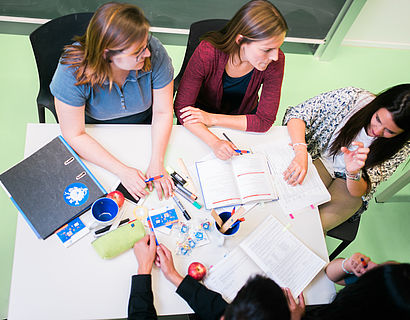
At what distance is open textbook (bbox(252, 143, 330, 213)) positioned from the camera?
1319 millimetres

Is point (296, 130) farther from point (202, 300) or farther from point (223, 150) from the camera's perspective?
point (202, 300)

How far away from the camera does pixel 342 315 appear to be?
0.88 m

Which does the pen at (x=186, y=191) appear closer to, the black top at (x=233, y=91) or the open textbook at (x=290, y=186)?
the open textbook at (x=290, y=186)

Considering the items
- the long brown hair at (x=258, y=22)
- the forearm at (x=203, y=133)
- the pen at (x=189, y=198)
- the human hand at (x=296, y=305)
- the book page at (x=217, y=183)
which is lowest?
the human hand at (x=296, y=305)

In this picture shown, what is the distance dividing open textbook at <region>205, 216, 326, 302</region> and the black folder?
0.53 meters

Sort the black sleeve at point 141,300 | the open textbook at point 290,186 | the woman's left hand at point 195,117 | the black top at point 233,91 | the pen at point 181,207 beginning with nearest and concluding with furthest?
the black sleeve at point 141,300 < the pen at point 181,207 < the open textbook at point 290,186 < the woman's left hand at point 195,117 < the black top at point 233,91

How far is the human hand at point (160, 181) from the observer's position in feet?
4.08

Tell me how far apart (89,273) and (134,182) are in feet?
1.15

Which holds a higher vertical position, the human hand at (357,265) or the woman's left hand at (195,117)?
the woman's left hand at (195,117)

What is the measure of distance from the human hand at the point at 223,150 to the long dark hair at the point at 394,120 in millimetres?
579

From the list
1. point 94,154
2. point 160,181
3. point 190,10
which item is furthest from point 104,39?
point 190,10

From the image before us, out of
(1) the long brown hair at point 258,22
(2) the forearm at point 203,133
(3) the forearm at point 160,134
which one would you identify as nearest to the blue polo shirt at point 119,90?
(3) the forearm at point 160,134

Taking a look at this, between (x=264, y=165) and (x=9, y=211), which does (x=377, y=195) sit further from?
(x=9, y=211)

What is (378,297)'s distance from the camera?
2.81 feet
